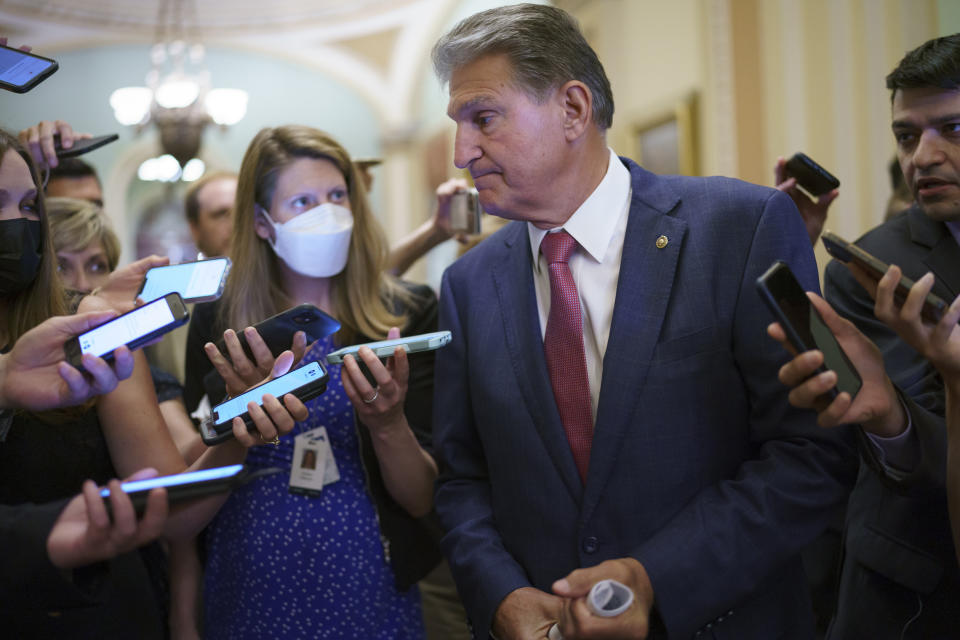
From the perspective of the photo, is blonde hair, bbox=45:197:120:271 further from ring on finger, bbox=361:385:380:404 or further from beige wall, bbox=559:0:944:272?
beige wall, bbox=559:0:944:272

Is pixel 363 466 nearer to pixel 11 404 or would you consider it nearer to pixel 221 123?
pixel 11 404

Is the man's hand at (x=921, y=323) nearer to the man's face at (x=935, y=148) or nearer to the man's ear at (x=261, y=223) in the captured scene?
the man's face at (x=935, y=148)

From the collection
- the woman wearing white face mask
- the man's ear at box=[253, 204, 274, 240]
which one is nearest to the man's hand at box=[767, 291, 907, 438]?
the woman wearing white face mask

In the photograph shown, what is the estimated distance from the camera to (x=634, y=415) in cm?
182

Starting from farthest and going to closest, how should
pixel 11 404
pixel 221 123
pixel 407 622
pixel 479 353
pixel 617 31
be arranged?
pixel 221 123 < pixel 617 31 < pixel 407 622 < pixel 479 353 < pixel 11 404

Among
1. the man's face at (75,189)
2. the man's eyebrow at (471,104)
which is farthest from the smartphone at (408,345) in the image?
the man's face at (75,189)

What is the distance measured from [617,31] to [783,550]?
5344 mm

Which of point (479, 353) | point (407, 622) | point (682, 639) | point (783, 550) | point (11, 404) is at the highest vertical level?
point (11, 404)

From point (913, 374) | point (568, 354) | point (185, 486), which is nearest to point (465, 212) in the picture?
point (568, 354)

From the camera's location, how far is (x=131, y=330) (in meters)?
1.60

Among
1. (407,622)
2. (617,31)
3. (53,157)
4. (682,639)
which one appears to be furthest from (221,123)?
(682,639)

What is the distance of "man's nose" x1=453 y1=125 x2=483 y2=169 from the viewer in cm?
204

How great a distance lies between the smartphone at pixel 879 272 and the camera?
1.50 meters

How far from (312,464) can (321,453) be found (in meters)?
0.04
